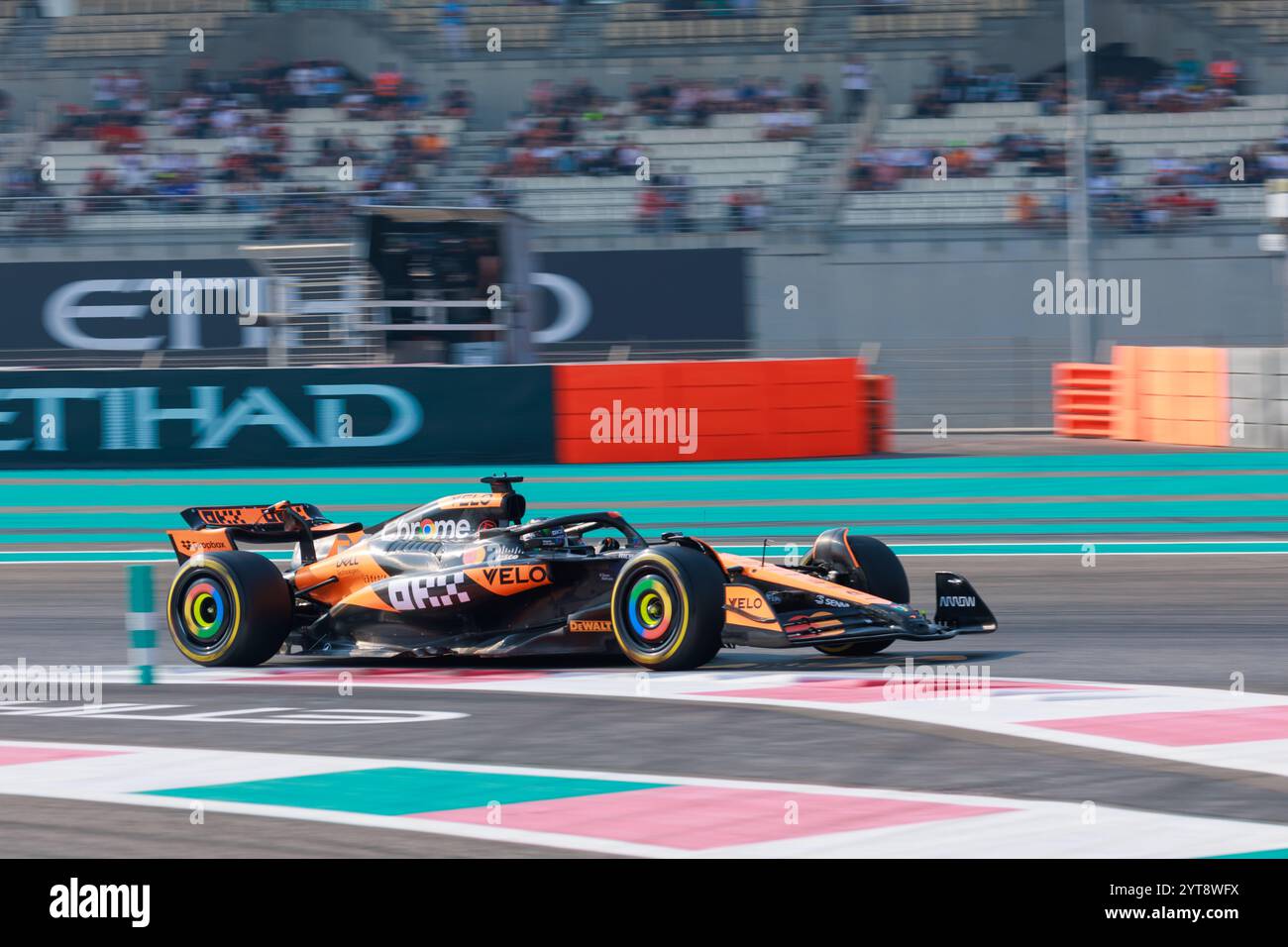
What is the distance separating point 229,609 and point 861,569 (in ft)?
11.0

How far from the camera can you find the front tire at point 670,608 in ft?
Result: 27.3

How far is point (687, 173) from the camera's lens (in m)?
26.6

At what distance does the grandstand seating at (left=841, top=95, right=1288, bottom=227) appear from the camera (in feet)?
84.8

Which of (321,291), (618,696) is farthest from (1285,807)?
(321,291)

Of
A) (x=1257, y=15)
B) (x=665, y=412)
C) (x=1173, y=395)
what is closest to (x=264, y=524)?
(x=665, y=412)

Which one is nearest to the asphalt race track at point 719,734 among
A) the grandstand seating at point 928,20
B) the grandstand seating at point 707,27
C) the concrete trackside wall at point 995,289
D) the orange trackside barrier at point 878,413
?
the orange trackside barrier at point 878,413

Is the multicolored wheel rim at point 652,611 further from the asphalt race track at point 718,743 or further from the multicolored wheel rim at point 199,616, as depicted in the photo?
the multicolored wheel rim at point 199,616

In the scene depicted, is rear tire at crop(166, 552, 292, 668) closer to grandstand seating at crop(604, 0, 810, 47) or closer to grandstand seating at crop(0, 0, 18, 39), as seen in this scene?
grandstand seating at crop(604, 0, 810, 47)

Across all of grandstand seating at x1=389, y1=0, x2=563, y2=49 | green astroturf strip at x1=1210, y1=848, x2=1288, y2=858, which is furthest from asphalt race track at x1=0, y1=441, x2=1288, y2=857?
grandstand seating at x1=389, y1=0, x2=563, y2=49

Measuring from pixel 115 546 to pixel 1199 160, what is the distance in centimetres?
1777

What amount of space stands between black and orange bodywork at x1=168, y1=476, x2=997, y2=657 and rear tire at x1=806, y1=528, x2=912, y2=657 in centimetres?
14

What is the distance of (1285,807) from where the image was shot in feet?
18.4

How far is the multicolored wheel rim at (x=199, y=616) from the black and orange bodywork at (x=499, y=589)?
266 millimetres
